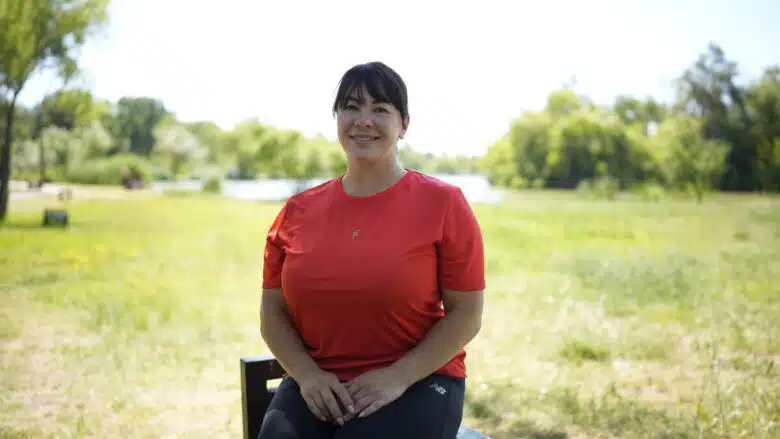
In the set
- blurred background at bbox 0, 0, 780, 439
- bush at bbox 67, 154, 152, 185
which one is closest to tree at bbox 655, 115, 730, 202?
blurred background at bbox 0, 0, 780, 439

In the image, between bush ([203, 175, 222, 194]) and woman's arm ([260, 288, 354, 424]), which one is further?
bush ([203, 175, 222, 194])

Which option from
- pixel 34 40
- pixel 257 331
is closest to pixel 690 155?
pixel 257 331

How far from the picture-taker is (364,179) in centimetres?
149

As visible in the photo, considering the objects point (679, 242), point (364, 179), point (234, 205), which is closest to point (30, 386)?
point (364, 179)

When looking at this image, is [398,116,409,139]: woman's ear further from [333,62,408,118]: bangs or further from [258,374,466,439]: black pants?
[258,374,466,439]: black pants

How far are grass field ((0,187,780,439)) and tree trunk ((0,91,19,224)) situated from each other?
12cm

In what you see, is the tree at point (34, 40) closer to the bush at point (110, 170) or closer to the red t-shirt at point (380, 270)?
the bush at point (110, 170)

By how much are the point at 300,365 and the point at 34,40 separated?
6.40m

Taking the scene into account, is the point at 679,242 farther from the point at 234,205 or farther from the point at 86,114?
the point at 86,114

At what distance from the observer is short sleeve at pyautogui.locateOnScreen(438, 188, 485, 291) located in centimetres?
138

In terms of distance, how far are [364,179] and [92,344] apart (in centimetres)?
343

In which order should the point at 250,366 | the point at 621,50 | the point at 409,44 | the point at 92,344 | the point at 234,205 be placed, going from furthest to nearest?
the point at 621,50, the point at 234,205, the point at 409,44, the point at 92,344, the point at 250,366

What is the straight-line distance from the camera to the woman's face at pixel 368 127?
4.76 feet

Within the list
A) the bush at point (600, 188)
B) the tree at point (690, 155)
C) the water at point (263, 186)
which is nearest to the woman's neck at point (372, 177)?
the water at point (263, 186)
